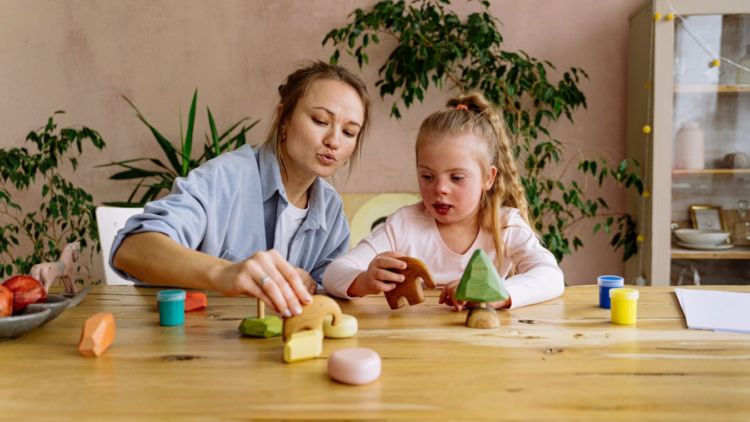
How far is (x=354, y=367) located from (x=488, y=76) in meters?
2.45

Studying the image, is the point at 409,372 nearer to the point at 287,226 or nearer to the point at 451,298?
the point at 451,298

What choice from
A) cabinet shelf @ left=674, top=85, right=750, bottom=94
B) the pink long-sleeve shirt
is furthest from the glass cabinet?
the pink long-sleeve shirt

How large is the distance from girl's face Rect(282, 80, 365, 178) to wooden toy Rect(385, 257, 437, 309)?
54 centimetres

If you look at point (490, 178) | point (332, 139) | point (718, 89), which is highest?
point (718, 89)

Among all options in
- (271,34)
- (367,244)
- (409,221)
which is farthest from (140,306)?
(271,34)

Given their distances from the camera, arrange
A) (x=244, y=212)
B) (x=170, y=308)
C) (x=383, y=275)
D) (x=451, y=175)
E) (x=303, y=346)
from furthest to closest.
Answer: (x=244, y=212), (x=451, y=175), (x=383, y=275), (x=170, y=308), (x=303, y=346)

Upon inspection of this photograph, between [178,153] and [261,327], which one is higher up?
[178,153]

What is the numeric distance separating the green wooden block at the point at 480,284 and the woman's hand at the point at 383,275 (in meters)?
0.16

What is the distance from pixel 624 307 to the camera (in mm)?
1222

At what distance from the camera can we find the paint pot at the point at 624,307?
1.22 m

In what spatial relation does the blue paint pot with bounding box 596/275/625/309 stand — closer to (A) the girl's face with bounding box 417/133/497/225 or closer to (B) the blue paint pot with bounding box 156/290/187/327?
(A) the girl's face with bounding box 417/133/497/225

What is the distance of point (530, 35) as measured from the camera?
11.1ft

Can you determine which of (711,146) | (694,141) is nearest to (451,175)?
(694,141)

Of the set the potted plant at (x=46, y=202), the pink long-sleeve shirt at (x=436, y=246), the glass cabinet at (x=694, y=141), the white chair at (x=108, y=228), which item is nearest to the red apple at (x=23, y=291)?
the pink long-sleeve shirt at (x=436, y=246)
